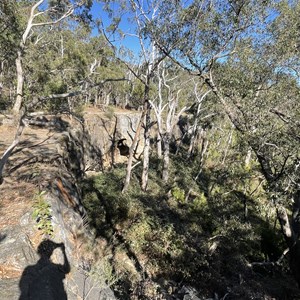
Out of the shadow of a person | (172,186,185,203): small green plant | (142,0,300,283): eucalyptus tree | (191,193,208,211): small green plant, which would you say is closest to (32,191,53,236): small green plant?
the shadow of a person

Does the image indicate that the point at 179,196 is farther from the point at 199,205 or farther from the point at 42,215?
the point at 42,215

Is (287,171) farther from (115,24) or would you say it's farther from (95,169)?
(95,169)

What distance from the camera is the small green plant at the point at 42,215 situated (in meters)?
5.49

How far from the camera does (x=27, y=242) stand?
5.12 metres

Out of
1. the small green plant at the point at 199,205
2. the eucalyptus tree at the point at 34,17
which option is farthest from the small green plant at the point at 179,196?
the eucalyptus tree at the point at 34,17

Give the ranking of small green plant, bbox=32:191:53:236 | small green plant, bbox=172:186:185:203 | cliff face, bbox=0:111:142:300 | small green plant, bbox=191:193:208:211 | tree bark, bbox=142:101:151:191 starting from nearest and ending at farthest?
cliff face, bbox=0:111:142:300 < small green plant, bbox=32:191:53:236 < tree bark, bbox=142:101:151:191 < small green plant, bbox=191:193:208:211 < small green plant, bbox=172:186:185:203

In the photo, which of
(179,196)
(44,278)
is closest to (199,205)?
(179,196)

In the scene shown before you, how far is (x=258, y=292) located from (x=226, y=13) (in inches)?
325

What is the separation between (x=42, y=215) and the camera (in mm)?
5719

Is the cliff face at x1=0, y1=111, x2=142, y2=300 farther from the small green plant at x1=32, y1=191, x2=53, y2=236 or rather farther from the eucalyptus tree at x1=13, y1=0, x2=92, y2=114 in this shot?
the eucalyptus tree at x1=13, y1=0, x2=92, y2=114

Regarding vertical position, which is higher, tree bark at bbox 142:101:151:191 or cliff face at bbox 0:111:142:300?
tree bark at bbox 142:101:151:191

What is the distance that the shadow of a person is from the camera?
418 centimetres

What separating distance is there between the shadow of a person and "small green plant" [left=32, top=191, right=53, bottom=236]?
0.26m

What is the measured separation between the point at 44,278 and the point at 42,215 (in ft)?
4.85
